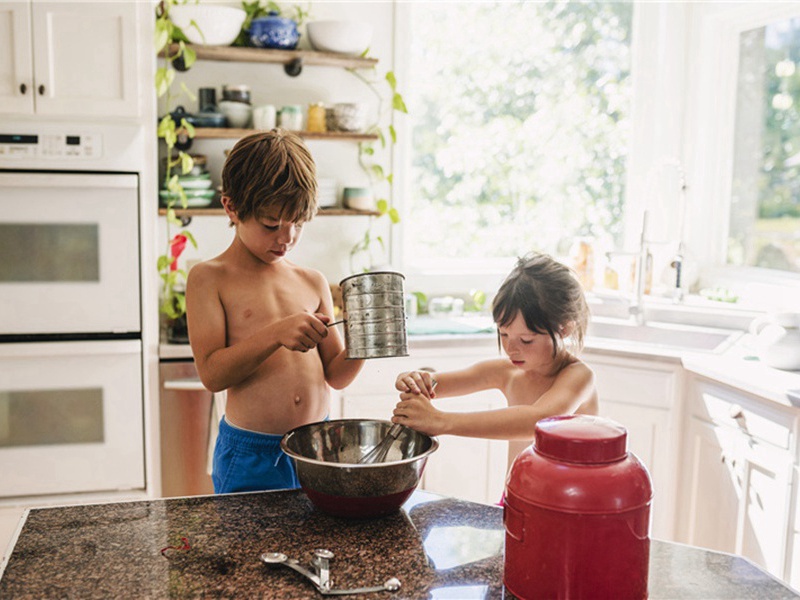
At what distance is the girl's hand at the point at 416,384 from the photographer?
149 centimetres

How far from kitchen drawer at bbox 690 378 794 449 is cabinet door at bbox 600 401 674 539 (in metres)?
0.14

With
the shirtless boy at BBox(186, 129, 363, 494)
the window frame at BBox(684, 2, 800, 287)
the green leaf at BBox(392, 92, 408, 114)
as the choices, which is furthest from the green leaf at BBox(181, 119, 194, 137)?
the window frame at BBox(684, 2, 800, 287)

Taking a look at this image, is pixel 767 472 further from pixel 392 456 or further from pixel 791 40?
pixel 791 40

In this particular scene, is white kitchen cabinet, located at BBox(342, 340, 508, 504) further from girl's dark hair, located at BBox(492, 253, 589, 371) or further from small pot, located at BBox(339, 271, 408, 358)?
small pot, located at BBox(339, 271, 408, 358)

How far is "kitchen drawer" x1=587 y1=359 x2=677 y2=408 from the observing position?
9.13ft

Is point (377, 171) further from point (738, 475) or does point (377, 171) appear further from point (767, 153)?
point (738, 475)

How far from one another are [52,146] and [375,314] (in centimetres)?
171

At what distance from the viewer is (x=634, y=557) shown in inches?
40.9

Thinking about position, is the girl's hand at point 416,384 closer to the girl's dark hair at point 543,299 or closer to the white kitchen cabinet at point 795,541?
the girl's dark hair at point 543,299

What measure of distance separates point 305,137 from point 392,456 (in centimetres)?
199

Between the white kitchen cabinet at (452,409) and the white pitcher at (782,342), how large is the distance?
36.9 inches

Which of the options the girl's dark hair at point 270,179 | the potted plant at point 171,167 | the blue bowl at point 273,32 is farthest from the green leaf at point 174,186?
the girl's dark hair at point 270,179

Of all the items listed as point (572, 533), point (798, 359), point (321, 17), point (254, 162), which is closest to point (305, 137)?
point (321, 17)

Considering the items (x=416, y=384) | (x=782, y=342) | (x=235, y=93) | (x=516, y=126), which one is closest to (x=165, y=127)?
(x=235, y=93)
